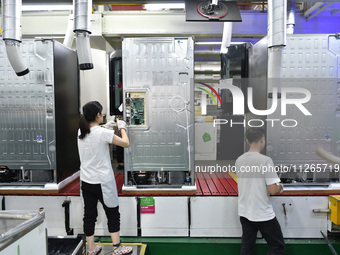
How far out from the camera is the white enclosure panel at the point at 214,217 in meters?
2.71

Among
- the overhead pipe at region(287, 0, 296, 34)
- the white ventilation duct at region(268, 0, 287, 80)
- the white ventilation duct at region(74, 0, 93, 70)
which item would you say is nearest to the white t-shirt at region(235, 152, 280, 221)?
the white ventilation duct at region(268, 0, 287, 80)

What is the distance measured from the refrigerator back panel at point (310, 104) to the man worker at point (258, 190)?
660mm

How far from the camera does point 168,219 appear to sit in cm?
275

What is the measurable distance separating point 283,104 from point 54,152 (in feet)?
8.72

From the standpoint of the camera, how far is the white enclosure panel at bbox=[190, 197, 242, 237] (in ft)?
8.91

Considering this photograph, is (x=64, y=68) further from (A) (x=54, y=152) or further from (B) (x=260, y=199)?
(B) (x=260, y=199)

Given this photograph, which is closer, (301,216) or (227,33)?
(301,216)

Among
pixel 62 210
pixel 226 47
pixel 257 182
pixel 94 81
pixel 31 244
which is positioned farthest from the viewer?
pixel 94 81

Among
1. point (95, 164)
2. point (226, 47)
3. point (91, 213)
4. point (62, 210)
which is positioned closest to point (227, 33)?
point (226, 47)

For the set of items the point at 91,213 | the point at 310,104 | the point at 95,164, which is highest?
the point at 310,104

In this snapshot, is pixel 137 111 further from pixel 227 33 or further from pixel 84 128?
pixel 227 33

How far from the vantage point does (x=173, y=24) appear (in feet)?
13.1

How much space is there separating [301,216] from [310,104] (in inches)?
49.2

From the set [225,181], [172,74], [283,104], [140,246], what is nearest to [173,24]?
Answer: [172,74]
